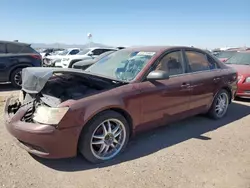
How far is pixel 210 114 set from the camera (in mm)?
5320

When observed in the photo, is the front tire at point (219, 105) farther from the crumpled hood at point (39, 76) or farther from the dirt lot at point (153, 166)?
the crumpled hood at point (39, 76)

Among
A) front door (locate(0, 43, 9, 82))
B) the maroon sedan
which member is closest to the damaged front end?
the maroon sedan

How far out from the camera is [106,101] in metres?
3.33

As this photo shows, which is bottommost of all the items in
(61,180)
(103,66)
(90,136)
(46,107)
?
(61,180)

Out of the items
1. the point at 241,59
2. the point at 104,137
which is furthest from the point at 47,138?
the point at 241,59

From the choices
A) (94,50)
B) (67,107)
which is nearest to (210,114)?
(67,107)

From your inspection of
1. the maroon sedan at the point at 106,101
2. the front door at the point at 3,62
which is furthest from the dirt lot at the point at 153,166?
the front door at the point at 3,62

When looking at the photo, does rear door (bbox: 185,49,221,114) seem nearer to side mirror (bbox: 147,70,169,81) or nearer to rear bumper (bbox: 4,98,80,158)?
side mirror (bbox: 147,70,169,81)

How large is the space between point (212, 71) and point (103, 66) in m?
2.24

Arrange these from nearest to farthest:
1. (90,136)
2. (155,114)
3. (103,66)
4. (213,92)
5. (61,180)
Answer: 1. (61,180)
2. (90,136)
3. (155,114)
4. (103,66)
5. (213,92)

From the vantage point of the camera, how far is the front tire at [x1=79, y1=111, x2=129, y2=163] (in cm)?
324

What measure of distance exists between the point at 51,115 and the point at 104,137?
794 mm

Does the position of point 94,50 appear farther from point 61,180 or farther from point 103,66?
point 61,180

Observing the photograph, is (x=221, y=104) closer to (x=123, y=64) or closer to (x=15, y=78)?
(x=123, y=64)
